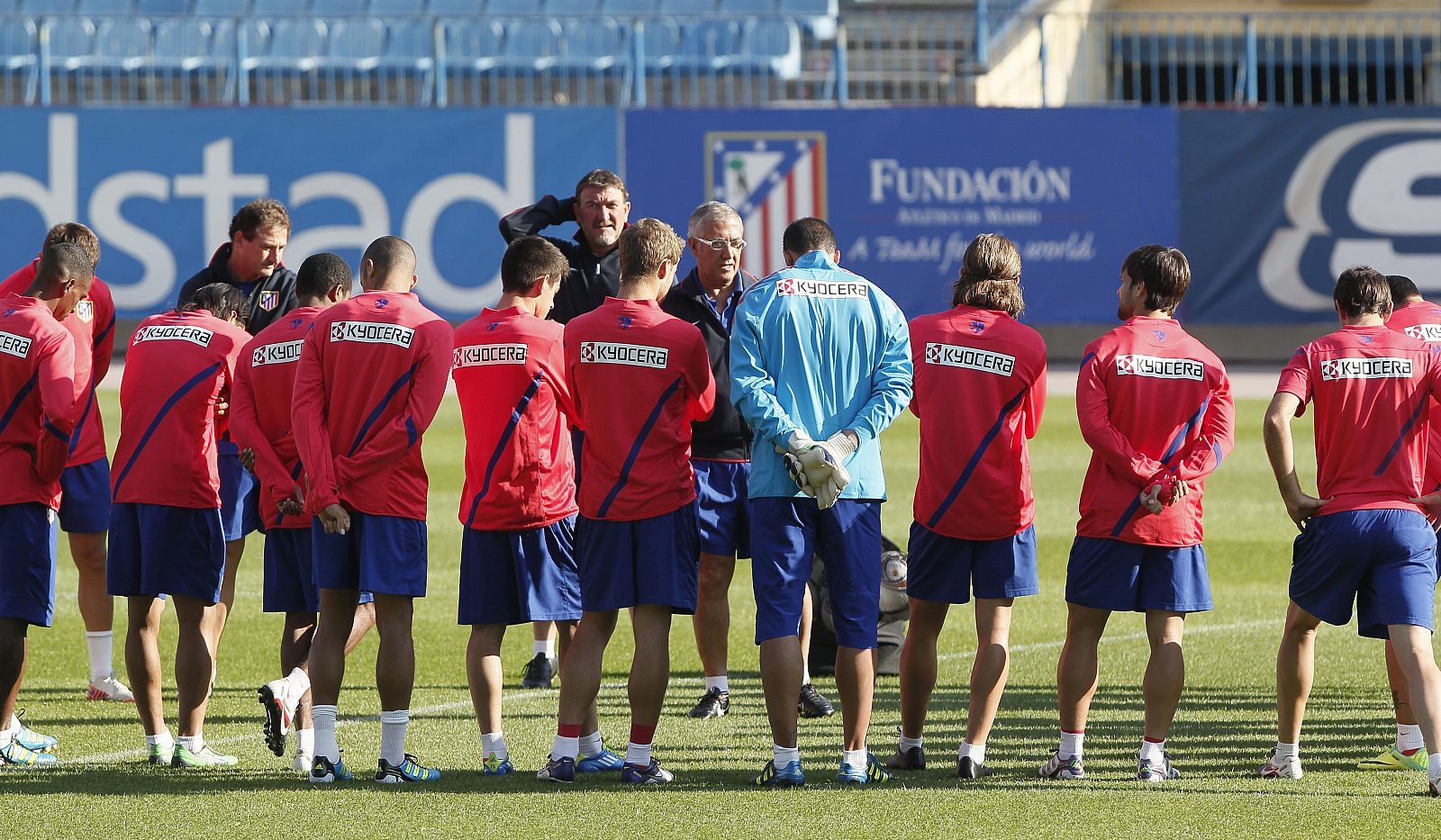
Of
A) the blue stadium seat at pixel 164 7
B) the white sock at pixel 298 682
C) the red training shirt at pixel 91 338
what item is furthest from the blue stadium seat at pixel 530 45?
the white sock at pixel 298 682

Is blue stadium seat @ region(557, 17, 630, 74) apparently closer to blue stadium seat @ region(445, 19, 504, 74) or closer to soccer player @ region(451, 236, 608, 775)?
blue stadium seat @ region(445, 19, 504, 74)

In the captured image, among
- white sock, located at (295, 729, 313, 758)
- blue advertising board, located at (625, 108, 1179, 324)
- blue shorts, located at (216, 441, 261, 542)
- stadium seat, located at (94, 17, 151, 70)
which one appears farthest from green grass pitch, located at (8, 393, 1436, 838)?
stadium seat, located at (94, 17, 151, 70)

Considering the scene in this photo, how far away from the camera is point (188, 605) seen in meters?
6.05

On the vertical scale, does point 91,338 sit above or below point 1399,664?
above

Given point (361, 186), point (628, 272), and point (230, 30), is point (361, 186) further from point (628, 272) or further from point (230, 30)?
point (628, 272)

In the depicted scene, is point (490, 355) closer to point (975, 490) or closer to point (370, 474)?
point (370, 474)

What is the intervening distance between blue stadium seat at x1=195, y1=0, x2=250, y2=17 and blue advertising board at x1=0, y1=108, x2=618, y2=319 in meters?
4.89

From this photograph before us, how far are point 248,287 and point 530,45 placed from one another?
1505 cm

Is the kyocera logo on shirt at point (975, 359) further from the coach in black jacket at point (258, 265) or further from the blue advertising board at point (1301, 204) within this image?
the blue advertising board at point (1301, 204)

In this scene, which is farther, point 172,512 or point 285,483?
point 172,512

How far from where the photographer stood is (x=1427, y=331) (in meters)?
6.36

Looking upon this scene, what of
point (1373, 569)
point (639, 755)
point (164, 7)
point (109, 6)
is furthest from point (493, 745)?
point (109, 6)

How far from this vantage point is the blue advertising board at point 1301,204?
21031mm

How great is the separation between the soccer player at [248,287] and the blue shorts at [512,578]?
65.7 inches
